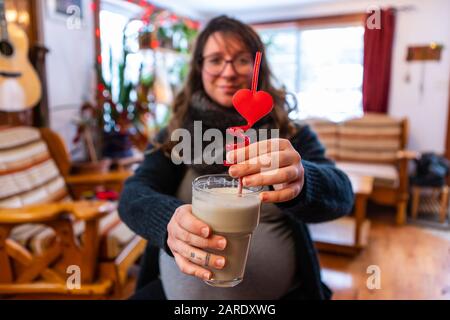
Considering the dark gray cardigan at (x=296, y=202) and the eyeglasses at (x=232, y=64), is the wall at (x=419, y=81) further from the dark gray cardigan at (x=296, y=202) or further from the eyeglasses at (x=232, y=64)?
the eyeglasses at (x=232, y=64)

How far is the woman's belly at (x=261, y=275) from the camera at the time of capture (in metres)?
0.61

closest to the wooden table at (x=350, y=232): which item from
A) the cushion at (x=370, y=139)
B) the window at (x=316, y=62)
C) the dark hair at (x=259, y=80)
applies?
the cushion at (x=370, y=139)

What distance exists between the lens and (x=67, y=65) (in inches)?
113

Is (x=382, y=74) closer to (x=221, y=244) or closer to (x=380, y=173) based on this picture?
(x=380, y=173)

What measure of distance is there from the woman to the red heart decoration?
0.04m

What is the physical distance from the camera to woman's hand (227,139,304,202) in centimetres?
36

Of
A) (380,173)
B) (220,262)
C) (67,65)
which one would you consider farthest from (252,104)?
(380,173)

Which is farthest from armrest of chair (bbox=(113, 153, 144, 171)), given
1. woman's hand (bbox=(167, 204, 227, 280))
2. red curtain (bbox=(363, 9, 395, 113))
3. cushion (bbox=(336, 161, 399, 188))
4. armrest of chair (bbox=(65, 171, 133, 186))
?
red curtain (bbox=(363, 9, 395, 113))

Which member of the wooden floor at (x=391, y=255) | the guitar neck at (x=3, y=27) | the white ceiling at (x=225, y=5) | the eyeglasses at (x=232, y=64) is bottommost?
the wooden floor at (x=391, y=255)

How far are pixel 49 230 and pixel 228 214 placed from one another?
1659mm

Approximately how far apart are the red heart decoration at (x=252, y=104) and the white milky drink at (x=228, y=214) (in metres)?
0.09

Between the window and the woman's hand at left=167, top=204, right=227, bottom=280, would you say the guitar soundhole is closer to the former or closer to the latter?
the woman's hand at left=167, top=204, right=227, bottom=280

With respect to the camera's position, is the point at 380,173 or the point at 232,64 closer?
the point at 232,64
